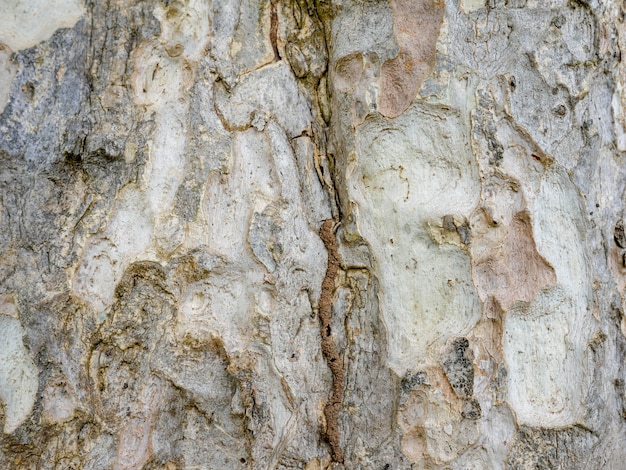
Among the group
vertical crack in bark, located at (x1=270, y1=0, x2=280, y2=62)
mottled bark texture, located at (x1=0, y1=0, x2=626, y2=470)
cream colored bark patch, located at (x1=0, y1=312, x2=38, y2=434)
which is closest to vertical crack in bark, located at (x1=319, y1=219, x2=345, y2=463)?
mottled bark texture, located at (x1=0, y1=0, x2=626, y2=470)

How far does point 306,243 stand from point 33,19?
2.10 ft

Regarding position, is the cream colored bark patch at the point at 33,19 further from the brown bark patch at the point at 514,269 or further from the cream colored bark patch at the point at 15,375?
the brown bark patch at the point at 514,269

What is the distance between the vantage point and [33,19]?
1065 millimetres

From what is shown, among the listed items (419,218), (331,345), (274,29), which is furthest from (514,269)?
(274,29)

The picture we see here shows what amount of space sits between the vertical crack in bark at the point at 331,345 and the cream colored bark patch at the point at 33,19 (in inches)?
24.0

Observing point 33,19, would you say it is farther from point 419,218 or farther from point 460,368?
point 460,368

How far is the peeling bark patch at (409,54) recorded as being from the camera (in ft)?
3.49

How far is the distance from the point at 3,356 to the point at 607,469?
3.63 feet

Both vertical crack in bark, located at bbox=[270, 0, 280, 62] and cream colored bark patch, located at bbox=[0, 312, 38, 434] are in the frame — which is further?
vertical crack in bark, located at bbox=[270, 0, 280, 62]

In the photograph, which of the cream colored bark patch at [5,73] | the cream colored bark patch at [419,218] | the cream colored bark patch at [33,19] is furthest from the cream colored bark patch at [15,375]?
the cream colored bark patch at [419,218]

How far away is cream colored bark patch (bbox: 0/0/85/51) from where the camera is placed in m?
1.05

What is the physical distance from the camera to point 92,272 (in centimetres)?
105

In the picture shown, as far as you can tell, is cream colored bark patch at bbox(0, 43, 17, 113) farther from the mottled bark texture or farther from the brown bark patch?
the brown bark patch

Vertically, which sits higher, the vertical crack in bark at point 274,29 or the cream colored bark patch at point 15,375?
the vertical crack in bark at point 274,29
